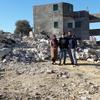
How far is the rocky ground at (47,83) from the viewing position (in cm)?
1223

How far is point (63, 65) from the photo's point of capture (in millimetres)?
18609

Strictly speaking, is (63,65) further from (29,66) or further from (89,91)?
(89,91)

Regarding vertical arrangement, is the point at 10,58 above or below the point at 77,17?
below

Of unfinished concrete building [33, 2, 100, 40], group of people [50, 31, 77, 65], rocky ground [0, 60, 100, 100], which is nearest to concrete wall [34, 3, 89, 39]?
unfinished concrete building [33, 2, 100, 40]

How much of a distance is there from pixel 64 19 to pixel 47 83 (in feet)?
147

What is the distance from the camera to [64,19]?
191 ft

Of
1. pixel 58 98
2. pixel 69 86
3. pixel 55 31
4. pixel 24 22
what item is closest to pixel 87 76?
pixel 69 86

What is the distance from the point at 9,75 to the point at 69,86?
2.78 m

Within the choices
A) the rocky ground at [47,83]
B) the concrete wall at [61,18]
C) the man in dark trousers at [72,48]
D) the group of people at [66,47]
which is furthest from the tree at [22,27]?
the rocky ground at [47,83]

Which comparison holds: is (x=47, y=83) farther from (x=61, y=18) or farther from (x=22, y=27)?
(x=22, y=27)

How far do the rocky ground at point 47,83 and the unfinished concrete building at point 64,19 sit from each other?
40.0 meters

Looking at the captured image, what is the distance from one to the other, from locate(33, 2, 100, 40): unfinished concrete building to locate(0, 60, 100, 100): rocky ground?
1573 inches

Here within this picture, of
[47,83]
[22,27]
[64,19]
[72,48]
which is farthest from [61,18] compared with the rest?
[47,83]

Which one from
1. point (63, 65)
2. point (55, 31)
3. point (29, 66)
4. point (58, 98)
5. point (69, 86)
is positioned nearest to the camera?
point (58, 98)
